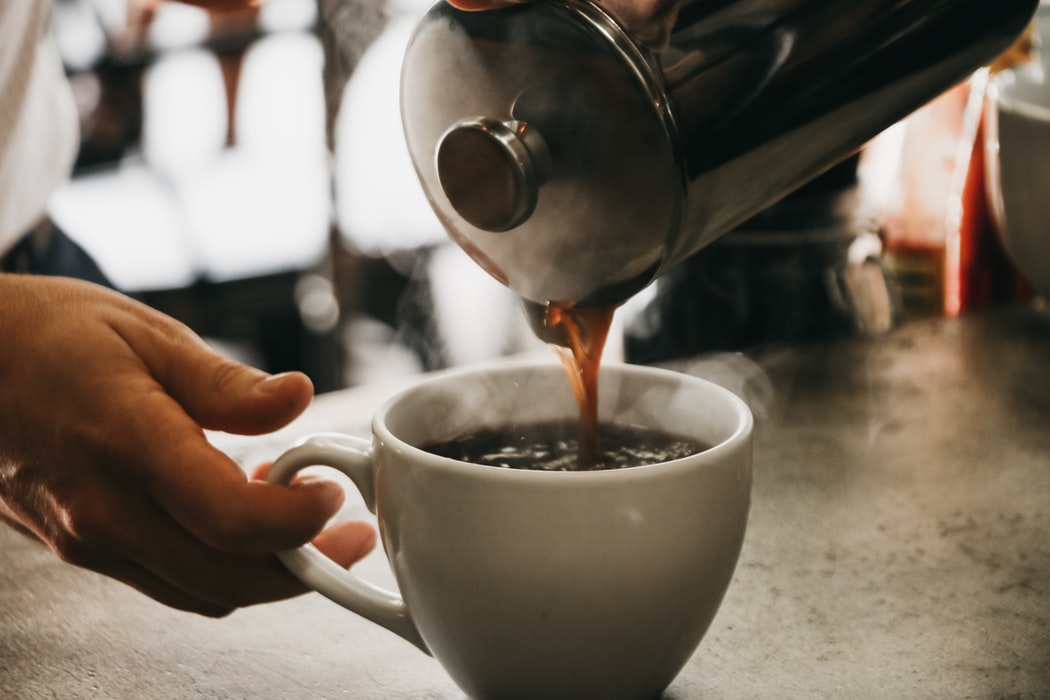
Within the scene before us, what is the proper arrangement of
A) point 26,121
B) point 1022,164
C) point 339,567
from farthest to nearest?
point 26,121
point 1022,164
point 339,567

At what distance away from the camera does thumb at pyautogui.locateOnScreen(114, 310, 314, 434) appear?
582mm

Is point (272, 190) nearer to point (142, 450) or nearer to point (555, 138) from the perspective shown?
point (142, 450)

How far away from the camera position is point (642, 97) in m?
0.46

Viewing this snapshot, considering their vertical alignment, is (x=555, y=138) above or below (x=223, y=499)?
above

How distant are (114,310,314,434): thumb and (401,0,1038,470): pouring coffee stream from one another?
125mm

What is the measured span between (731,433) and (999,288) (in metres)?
0.72

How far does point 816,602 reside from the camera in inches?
24.6

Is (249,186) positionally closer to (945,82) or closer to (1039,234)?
(1039,234)

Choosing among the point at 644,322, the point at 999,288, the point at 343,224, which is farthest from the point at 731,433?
the point at 343,224

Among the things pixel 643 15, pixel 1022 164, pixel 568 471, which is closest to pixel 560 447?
pixel 568 471

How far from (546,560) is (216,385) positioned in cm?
21

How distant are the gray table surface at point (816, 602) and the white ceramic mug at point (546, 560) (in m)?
0.04

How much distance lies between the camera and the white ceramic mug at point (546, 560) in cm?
48

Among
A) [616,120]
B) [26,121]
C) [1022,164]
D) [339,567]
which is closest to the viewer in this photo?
[616,120]
